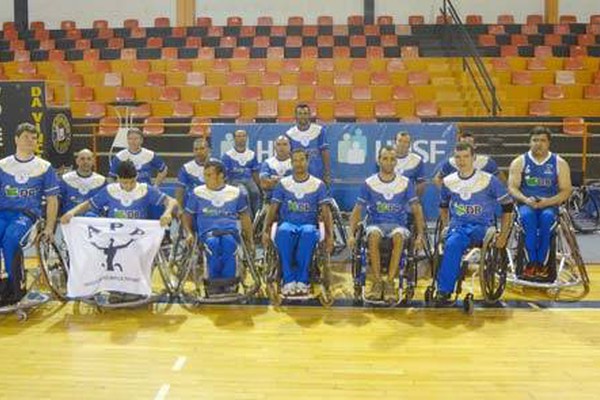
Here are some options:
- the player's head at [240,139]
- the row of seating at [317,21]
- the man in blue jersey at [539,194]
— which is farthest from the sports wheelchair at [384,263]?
the row of seating at [317,21]

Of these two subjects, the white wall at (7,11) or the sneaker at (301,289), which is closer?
the sneaker at (301,289)

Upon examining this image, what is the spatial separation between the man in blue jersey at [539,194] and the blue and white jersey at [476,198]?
0.39m

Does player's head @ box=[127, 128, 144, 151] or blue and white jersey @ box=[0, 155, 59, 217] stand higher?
A: player's head @ box=[127, 128, 144, 151]

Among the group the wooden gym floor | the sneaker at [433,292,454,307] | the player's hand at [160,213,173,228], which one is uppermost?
the player's hand at [160,213,173,228]

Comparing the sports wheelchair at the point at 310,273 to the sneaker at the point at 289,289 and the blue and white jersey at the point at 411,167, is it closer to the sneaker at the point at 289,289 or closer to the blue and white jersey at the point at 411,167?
the sneaker at the point at 289,289

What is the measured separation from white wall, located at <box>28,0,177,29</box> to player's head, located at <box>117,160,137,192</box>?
9.02m

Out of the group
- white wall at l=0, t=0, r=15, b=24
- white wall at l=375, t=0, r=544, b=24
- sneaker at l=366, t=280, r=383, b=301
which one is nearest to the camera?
sneaker at l=366, t=280, r=383, b=301

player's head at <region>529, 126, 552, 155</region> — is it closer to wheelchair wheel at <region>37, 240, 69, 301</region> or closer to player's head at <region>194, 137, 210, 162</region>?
player's head at <region>194, 137, 210, 162</region>

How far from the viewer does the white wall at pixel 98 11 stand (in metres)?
13.1

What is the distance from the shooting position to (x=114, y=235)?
4449 millimetres

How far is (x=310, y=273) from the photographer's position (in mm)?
4602

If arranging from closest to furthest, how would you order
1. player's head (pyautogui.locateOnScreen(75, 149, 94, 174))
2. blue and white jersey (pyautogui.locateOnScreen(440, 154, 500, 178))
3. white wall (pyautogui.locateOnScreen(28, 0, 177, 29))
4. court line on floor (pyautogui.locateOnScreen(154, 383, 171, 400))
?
court line on floor (pyautogui.locateOnScreen(154, 383, 171, 400))
player's head (pyautogui.locateOnScreen(75, 149, 94, 174))
blue and white jersey (pyautogui.locateOnScreen(440, 154, 500, 178))
white wall (pyautogui.locateOnScreen(28, 0, 177, 29))

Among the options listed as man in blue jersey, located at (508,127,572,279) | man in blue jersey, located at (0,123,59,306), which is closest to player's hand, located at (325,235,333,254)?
man in blue jersey, located at (508,127,572,279)

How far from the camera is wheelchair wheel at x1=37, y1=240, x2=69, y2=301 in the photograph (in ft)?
14.7
